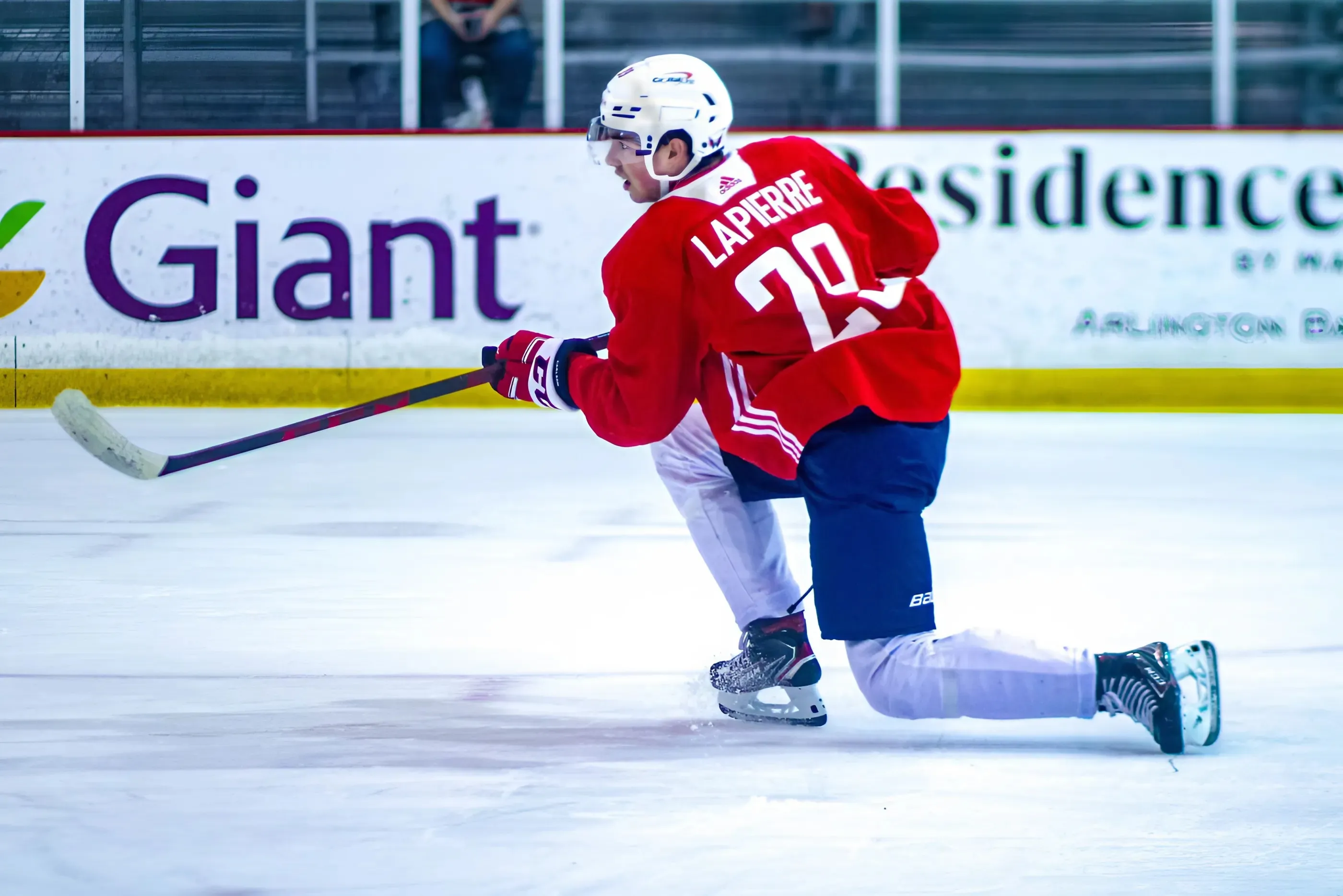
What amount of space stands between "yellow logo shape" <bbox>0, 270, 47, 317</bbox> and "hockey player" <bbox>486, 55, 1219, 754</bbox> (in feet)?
17.2

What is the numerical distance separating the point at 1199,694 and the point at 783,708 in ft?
1.67

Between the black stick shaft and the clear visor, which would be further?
the black stick shaft

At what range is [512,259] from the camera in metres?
6.91

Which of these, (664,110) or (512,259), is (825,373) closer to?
(664,110)

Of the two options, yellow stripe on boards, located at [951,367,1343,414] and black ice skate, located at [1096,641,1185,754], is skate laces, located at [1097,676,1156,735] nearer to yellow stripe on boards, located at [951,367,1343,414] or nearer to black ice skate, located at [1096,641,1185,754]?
black ice skate, located at [1096,641,1185,754]

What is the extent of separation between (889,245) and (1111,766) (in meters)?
0.66

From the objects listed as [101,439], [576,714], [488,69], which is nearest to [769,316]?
[576,714]

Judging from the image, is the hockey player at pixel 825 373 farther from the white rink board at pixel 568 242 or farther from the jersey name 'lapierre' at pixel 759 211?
the white rink board at pixel 568 242

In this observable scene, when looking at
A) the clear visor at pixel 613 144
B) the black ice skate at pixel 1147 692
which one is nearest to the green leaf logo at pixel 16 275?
the clear visor at pixel 613 144

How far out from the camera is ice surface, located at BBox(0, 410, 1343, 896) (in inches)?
65.8

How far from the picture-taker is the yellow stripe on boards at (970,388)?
6648 millimetres

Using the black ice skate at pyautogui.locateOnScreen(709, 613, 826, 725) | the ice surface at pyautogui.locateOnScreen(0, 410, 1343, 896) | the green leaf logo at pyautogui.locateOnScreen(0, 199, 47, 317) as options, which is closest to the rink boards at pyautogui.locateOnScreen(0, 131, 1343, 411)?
the green leaf logo at pyautogui.locateOnScreen(0, 199, 47, 317)

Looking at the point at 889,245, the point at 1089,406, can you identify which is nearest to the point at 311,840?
the point at 889,245

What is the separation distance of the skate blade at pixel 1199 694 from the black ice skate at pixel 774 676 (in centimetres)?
44
